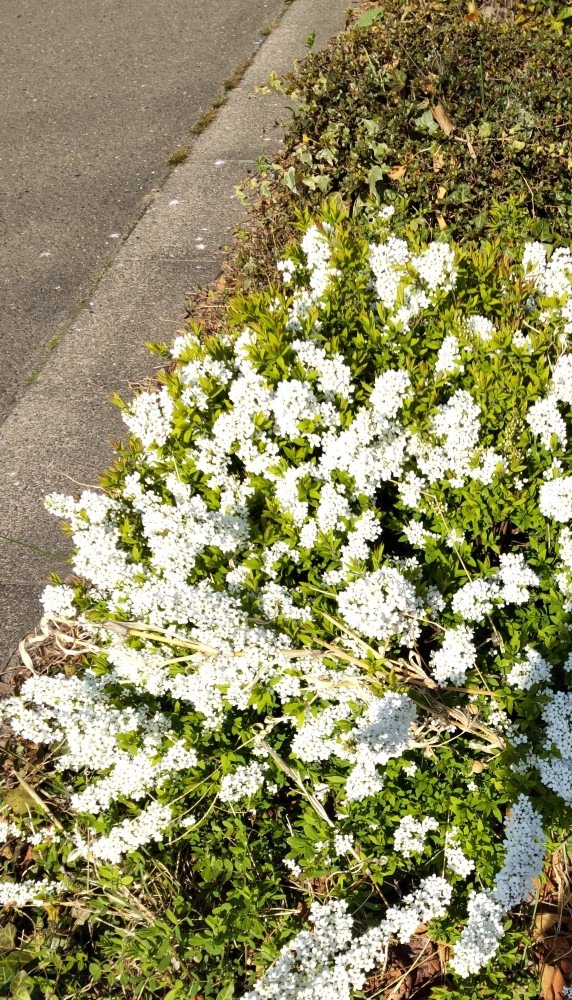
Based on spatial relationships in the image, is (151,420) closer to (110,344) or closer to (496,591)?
(496,591)

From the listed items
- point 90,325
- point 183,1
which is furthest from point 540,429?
point 183,1

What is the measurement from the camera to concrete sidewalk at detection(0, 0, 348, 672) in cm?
399

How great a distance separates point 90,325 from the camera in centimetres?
519

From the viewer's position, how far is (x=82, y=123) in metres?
7.50

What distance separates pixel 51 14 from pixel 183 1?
68.8 inches

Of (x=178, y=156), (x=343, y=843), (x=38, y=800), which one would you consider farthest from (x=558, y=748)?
(x=178, y=156)

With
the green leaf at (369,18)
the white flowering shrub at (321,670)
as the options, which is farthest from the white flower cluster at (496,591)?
the green leaf at (369,18)

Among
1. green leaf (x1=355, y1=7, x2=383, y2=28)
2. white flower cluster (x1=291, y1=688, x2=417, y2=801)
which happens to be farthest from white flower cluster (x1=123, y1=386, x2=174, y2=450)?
green leaf (x1=355, y1=7, x2=383, y2=28)

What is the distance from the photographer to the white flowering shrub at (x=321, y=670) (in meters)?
2.39

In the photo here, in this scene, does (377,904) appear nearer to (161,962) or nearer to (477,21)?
(161,962)

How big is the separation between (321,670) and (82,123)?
681 cm

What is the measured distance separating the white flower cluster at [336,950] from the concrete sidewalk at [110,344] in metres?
1.87

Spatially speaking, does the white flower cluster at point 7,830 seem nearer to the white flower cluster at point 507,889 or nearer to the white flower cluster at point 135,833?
the white flower cluster at point 135,833

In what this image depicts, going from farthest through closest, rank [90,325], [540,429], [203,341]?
[90,325] → [203,341] → [540,429]
